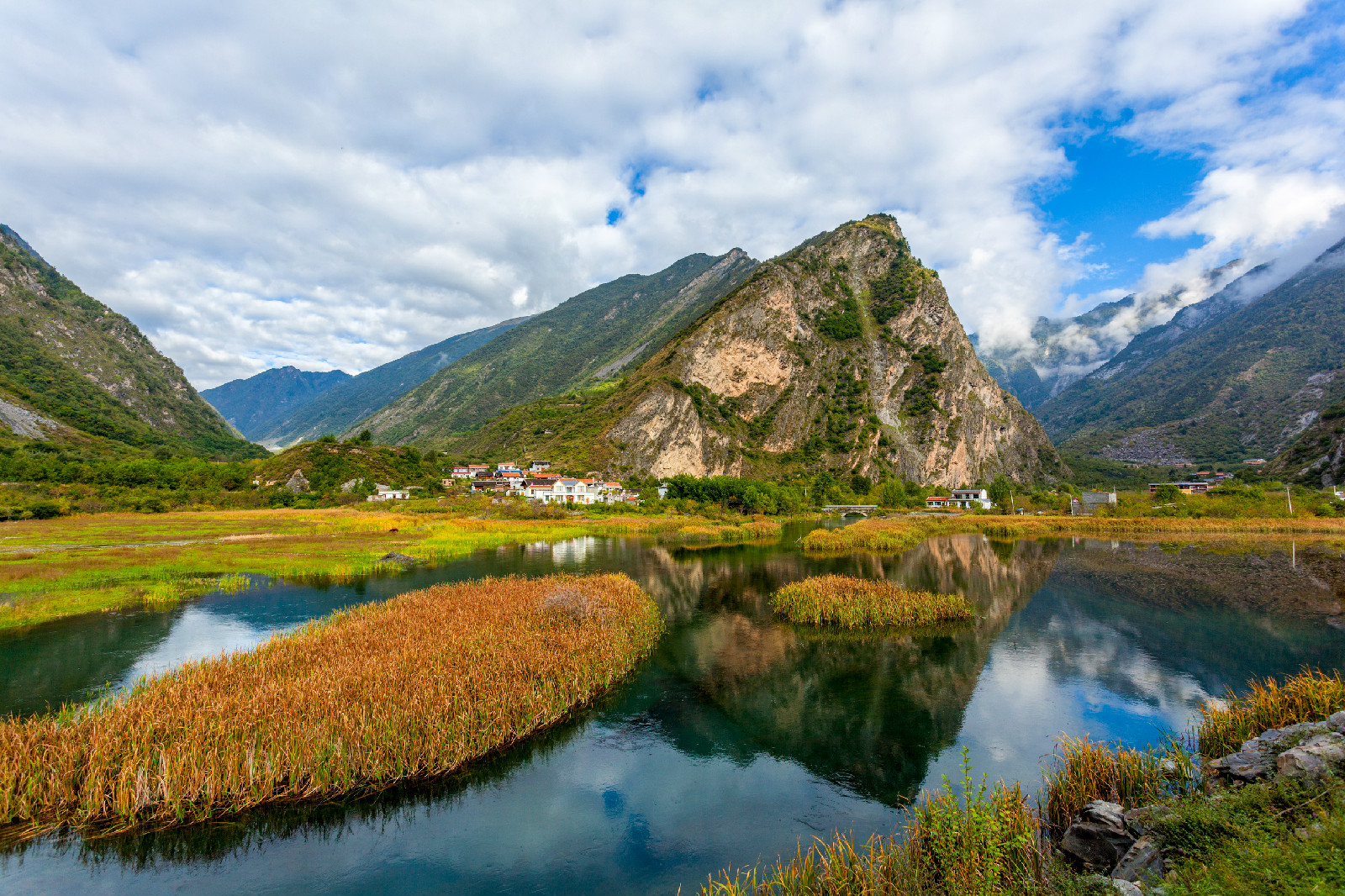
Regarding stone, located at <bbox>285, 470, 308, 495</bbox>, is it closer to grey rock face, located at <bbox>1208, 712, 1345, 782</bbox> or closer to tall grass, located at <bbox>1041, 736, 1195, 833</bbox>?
tall grass, located at <bbox>1041, 736, 1195, 833</bbox>

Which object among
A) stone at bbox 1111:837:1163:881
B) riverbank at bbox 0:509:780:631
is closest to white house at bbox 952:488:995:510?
riverbank at bbox 0:509:780:631

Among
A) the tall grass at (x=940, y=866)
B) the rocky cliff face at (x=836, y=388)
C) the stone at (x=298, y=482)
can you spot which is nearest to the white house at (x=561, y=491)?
the stone at (x=298, y=482)

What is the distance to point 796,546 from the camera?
58500mm

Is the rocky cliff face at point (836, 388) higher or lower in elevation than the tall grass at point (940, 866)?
higher

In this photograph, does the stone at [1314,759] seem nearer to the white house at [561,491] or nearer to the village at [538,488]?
the village at [538,488]

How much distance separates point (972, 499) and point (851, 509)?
36666 mm

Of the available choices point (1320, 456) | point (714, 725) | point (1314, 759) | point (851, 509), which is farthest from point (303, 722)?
point (1320, 456)

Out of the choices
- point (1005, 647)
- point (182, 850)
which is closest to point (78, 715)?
point (182, 850)

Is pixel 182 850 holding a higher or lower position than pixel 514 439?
lower

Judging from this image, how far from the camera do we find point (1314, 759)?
8312 mm

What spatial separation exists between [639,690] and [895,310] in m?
191

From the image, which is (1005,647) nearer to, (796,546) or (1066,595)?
(1066,595)

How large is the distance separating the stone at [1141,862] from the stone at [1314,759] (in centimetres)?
260

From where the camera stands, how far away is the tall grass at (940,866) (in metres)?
8.03
